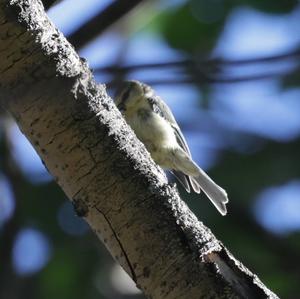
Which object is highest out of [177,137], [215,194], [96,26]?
[96,26]

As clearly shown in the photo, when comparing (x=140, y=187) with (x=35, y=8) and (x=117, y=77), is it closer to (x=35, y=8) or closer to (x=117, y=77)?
(x=35, y=8)

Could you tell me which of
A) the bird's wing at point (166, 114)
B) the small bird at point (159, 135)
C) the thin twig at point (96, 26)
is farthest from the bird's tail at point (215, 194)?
the thin twig at point (96, 26)

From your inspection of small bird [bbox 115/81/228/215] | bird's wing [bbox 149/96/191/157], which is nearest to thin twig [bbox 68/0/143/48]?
small bird [bbox 115/81/228/215]

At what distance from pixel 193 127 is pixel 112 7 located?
2342 mm

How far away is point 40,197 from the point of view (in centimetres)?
382

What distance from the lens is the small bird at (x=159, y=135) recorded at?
3.13m

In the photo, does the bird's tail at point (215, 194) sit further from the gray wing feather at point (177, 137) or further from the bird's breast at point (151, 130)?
the bird's breast at point (151, 130)

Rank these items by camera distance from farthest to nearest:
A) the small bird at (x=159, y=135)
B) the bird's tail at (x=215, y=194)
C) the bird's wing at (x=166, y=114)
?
the bird's wing at (x=166, y=114) < the small bird at (x=159, y=135) < the bird's tail at (x=215, y=194)

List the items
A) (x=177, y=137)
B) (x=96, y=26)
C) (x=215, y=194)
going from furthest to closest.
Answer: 1. (x=177, y=137)
2. (x=215, y=194)
3. (x=96, y=26)

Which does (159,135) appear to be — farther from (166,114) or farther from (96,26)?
(96,26)

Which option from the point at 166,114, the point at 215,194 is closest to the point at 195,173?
the point at 215,194

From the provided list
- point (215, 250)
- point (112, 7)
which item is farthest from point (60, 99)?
point (112, 7)

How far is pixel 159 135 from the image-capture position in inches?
124

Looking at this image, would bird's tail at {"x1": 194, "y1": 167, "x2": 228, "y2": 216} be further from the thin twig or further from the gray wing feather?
the thin twig
